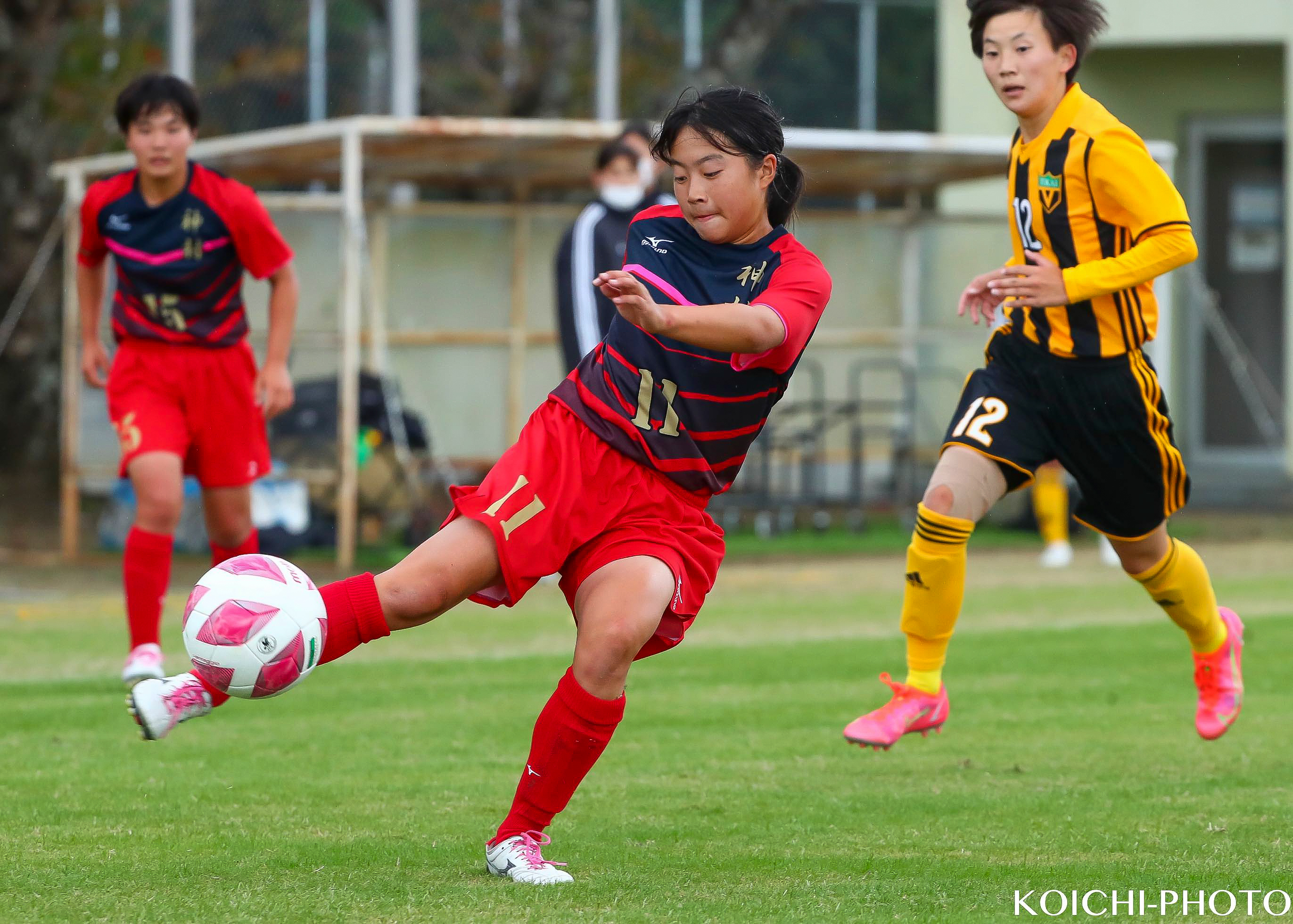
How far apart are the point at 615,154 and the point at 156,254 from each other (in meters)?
2.26

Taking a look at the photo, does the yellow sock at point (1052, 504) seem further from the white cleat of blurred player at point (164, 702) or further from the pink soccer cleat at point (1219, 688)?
the white cleat of blurred player at point (164, 702)

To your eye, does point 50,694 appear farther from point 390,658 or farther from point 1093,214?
point 1093,214

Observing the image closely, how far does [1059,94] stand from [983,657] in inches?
130

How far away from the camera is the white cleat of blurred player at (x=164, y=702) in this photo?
395 centimetres

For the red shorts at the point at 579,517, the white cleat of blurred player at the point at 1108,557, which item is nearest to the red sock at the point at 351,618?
the red shorts at the point at 579,517

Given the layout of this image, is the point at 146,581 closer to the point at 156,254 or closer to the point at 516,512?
the point at 156,254

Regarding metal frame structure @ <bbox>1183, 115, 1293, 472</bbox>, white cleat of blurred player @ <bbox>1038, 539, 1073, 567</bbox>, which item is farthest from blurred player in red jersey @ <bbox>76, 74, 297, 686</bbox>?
metal frame structure @ <bbox>1183, 115, 1293, 472</bbox>

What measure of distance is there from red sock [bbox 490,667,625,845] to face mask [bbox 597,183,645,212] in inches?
183

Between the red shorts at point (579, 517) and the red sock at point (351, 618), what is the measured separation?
0.24m

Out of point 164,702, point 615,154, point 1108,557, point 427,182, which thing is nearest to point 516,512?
point 164,702

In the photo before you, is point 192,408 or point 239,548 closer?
point 192,408

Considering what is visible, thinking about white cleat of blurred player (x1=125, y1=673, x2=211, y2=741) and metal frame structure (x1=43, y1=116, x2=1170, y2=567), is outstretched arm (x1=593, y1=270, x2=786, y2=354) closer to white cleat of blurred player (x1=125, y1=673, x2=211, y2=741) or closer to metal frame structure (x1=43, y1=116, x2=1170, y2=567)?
white cleat of blurred player (x1=125, y1=673, x2=211, y2=741)

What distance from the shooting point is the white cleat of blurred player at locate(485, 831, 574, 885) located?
389 centimetres

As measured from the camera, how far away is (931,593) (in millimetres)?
5355
